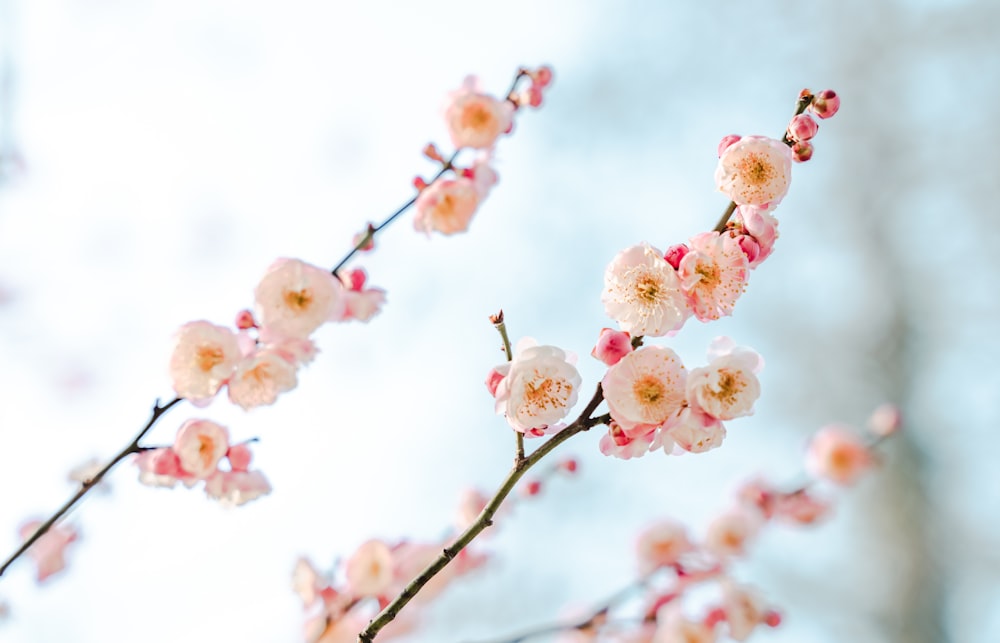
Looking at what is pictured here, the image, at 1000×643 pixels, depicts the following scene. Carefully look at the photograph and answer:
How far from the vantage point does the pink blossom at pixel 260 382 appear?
870 millimetres

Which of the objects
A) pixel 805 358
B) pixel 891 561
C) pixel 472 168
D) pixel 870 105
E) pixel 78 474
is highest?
pixel 870 105

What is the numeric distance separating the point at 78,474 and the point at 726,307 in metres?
0.81

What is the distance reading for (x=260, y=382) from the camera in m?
0.88

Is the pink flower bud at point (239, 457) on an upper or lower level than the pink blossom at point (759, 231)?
lower

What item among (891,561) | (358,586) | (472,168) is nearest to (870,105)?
(891,561)

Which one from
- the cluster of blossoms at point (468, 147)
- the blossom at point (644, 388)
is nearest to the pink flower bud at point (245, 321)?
the cluster of blossoms at point (468, 147)

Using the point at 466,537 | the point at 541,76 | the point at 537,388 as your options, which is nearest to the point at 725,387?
the point at 537,388

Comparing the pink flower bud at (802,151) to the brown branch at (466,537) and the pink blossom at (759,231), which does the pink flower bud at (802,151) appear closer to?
the pink blossom at (759,231)

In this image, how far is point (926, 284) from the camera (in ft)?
12.9

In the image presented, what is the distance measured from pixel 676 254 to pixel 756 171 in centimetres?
11

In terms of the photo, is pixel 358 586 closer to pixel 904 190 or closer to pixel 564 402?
pixel 564 402

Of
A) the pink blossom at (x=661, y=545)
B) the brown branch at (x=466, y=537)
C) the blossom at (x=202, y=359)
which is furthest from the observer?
the pink blossom at (x=661, y=545)

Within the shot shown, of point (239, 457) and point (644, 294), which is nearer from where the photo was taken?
point (644, 294)

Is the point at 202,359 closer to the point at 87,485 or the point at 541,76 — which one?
the point at 87,485
